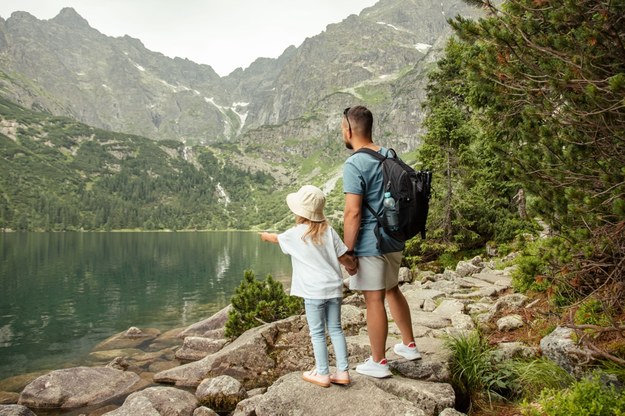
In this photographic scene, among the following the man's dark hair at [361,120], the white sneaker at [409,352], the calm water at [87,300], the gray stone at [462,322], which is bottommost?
the calm water at [87,300]

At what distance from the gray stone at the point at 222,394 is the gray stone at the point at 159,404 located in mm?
278

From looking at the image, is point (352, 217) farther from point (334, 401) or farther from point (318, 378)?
point (334, 401)

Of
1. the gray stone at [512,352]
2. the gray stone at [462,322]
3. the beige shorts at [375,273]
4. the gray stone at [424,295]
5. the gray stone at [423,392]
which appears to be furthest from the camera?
the gray stone at [424,295]

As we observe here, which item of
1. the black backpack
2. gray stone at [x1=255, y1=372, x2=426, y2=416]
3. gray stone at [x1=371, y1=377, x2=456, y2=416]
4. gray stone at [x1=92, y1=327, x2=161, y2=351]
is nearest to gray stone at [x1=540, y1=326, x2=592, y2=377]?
gray stone at [x1=371, y1=377, x2=456, y2=416]

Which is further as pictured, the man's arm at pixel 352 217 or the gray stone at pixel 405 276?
the gray stone at pixel 405 276

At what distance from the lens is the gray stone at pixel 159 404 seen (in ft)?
28.4

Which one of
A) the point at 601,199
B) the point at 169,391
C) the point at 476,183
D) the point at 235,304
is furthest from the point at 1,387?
→ the point at 476,183

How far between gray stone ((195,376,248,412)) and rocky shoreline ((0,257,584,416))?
0.02 meters

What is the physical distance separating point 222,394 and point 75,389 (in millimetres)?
6027

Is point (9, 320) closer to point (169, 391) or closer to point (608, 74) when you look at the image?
point (169, 391)

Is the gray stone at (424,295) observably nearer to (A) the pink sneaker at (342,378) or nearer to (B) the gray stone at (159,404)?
(B) the gray stone at (159,404)

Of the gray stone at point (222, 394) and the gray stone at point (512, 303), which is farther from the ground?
the gray stone at point (512, 303)

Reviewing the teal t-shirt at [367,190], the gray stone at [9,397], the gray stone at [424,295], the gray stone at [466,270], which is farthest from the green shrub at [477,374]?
the gray stone at [9,397]

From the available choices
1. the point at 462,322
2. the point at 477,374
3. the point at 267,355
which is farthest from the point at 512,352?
the point at 267,355
